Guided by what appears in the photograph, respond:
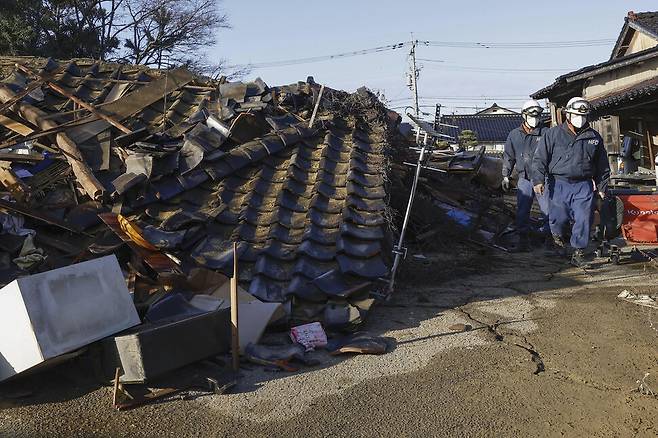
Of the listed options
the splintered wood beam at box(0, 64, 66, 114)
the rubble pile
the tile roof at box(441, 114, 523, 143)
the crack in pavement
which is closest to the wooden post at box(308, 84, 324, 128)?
the rubble pile

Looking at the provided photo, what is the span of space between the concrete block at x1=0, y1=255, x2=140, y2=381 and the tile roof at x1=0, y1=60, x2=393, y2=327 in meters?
1.07

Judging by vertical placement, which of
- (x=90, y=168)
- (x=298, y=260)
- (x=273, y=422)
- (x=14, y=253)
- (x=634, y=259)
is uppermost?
(x=90, y=168)

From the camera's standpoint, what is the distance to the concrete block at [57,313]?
3.79 metres

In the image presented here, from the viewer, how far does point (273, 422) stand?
3.62 metres

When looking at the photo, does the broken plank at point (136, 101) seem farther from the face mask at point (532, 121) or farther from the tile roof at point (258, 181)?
the face mask at point (532, 121)

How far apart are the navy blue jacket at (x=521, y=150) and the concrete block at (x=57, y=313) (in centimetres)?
587

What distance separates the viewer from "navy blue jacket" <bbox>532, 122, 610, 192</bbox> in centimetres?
702

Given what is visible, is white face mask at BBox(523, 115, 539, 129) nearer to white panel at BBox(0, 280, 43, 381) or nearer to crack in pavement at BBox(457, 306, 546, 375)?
crack in pavement at BBox(457, 306, 546, 375)

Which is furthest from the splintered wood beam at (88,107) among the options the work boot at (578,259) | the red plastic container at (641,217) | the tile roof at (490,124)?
the tile roof at (490,124)

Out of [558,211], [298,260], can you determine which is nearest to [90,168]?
[298,260]

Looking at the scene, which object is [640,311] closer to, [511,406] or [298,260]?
[511,406]

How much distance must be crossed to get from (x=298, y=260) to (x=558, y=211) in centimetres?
334

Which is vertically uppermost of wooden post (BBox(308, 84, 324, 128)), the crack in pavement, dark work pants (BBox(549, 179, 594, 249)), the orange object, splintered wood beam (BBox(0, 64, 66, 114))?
splintered wood beam (BBox(0, 64, 66, 114))

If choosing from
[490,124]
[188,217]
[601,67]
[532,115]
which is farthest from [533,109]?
[490,124]
